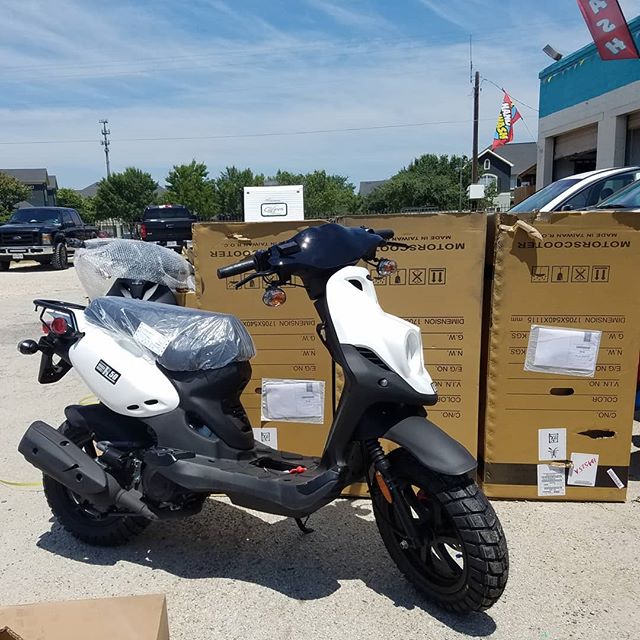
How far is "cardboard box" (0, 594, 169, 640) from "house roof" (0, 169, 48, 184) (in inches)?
3067

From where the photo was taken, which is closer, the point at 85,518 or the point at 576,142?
the point at 85,518

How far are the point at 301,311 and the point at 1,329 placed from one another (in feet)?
22.5

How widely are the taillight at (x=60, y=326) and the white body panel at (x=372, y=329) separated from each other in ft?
4.29

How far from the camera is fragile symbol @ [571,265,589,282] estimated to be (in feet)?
10.3

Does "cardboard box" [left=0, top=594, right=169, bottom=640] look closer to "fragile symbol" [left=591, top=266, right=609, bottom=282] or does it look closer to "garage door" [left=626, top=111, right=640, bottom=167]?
"fragile symbol" [left=591, top=266, right=609, bottom=282]

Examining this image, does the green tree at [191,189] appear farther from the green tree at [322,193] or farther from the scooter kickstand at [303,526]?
the scooter kickstand at [303,526]

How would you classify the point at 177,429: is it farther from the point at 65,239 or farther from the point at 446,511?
the point at 65,239

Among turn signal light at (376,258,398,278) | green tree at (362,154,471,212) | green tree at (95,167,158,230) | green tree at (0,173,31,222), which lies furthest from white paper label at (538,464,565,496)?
green tree at (95,167,158,230)

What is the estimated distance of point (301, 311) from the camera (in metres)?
3.36

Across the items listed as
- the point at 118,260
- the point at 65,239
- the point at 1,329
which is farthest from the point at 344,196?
the point at 118,260

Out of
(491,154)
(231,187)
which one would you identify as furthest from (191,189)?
(491,154)

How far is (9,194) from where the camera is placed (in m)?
44.1

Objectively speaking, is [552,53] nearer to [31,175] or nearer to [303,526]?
[303,526]

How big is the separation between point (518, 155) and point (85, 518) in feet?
227
